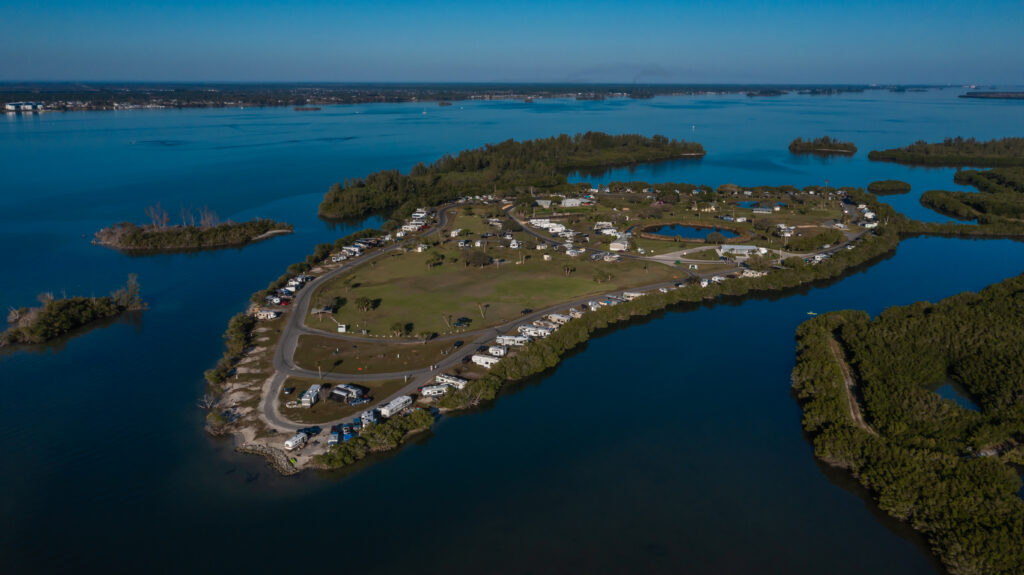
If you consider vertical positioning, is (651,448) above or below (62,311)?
below

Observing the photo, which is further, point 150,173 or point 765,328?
point 150,173

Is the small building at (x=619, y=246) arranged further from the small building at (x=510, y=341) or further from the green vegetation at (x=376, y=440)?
the green vegetation at (x=376, y=440)

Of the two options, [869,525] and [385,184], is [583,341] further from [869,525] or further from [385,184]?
[385,184]

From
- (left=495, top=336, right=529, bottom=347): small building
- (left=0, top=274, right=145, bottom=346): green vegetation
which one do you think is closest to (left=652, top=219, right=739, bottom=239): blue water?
(left=495, top=336, right=529, bottom=347): small building

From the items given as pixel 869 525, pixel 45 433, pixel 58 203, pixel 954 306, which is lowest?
pixel 869 525

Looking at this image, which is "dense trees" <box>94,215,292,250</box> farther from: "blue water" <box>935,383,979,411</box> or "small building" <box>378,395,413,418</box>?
"blue water" <box>935,383,979,411</box>

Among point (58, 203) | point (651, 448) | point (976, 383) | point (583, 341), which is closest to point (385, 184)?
point (58, 203)
